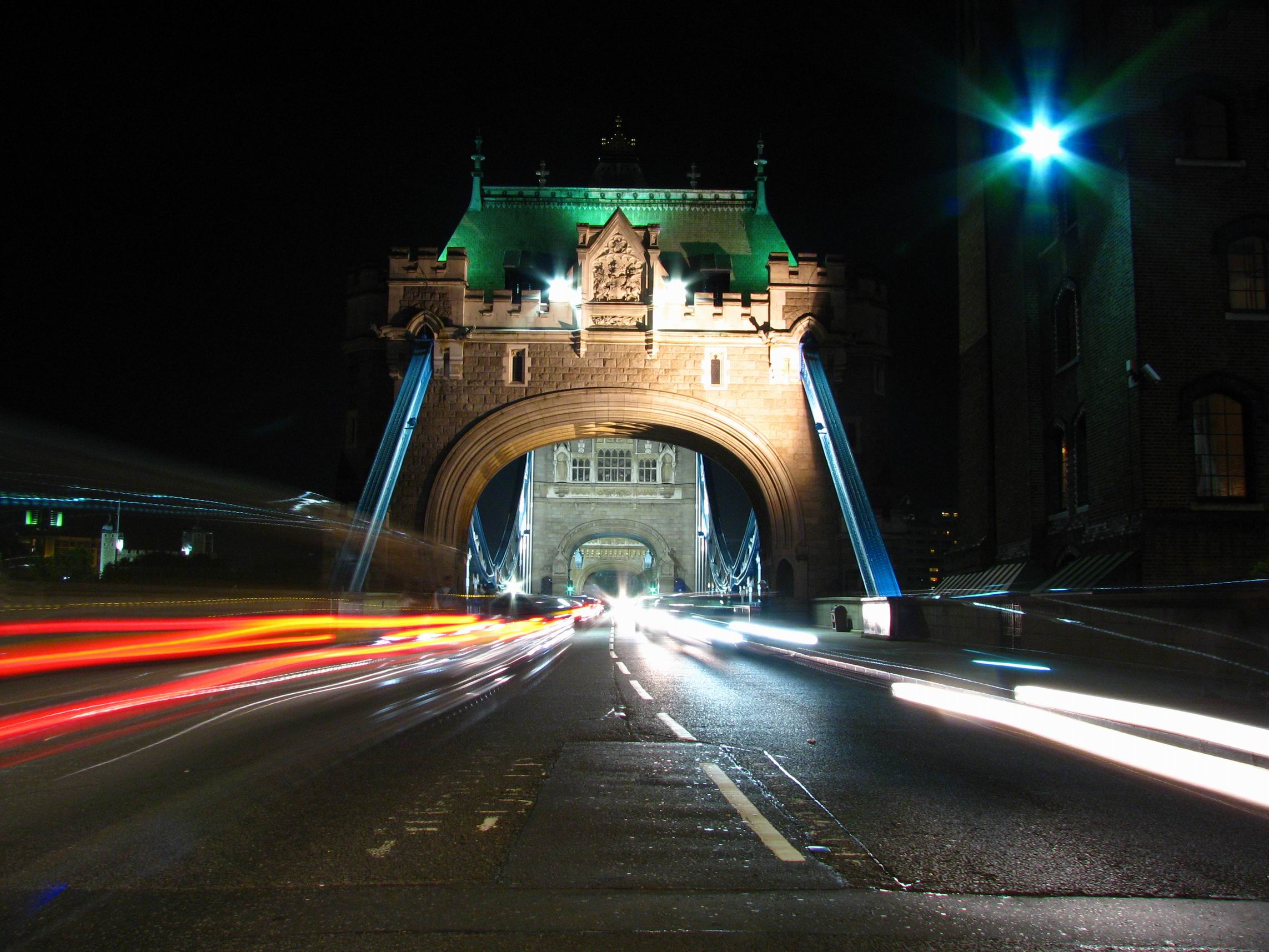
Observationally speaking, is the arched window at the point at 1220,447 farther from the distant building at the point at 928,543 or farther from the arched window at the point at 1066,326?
the distant building at the point at 928,543

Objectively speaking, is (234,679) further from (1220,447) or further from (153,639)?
(1220,447)

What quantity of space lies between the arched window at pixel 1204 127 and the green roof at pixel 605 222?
1613 cm

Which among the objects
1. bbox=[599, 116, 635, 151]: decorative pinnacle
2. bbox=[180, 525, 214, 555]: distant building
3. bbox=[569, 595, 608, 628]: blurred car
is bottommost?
bbox=[569, 595, 608, 628]: blurred car

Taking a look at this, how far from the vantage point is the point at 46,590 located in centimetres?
1507

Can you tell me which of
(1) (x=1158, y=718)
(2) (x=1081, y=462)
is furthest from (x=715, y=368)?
(1) (x=1158, y=718)

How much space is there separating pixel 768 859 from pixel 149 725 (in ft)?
19.6

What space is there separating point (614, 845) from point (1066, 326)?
1771 cm

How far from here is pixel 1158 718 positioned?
6.77 meters

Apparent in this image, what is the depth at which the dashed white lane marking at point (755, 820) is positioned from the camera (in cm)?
430

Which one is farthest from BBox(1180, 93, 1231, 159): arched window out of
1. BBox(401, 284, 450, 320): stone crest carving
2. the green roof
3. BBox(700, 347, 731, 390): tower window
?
BBox(401, 284, 450, 320): stone crest carving

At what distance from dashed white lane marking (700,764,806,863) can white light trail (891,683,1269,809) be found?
253cm

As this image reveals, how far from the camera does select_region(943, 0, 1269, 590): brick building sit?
15.9 meters

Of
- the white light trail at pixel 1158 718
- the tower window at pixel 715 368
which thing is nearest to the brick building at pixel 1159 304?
the white light trail at pixel 1158 718

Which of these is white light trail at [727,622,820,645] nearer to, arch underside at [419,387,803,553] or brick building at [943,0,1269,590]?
arch underside at [419,387,803,553]
